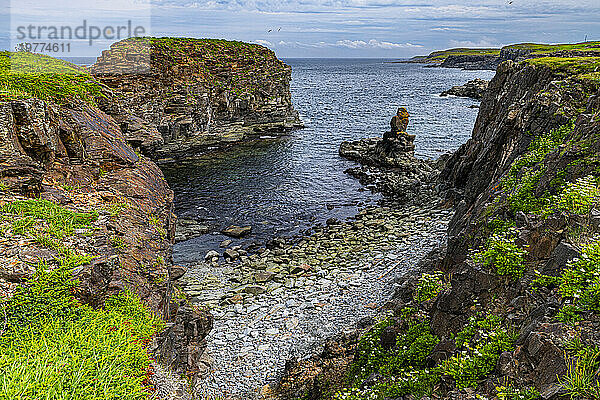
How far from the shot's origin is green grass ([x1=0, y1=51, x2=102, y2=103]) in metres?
14.7

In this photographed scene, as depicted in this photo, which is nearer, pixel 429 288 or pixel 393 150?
pixel 429 288

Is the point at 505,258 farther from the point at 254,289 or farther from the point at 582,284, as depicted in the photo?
the point at 254,289

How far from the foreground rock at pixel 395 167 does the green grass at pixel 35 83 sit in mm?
26033

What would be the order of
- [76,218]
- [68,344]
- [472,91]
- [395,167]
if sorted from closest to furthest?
1. [68,344]
2. [76,218]
3. [395,167]
4. [472,91]

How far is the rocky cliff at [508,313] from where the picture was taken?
6.73 m

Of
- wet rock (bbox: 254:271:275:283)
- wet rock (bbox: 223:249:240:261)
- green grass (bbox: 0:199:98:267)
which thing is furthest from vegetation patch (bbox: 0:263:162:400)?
wet rock (bbox: 223:249:240:261)

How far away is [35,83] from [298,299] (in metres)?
14.9

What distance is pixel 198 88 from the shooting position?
55188 mm

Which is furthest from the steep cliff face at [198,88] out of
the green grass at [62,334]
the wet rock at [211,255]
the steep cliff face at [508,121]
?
the green grass at [62,334]

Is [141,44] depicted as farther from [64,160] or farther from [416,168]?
[64,160]

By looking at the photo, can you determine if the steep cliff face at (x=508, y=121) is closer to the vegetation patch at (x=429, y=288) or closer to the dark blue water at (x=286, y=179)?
the vegetation patch at (x=429, y=288)

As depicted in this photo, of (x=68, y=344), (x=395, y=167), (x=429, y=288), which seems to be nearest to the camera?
(x=68, y=344)

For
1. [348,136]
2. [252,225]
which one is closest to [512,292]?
[252,225]

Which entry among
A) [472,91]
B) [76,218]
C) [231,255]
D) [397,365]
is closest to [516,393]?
[397,365]
